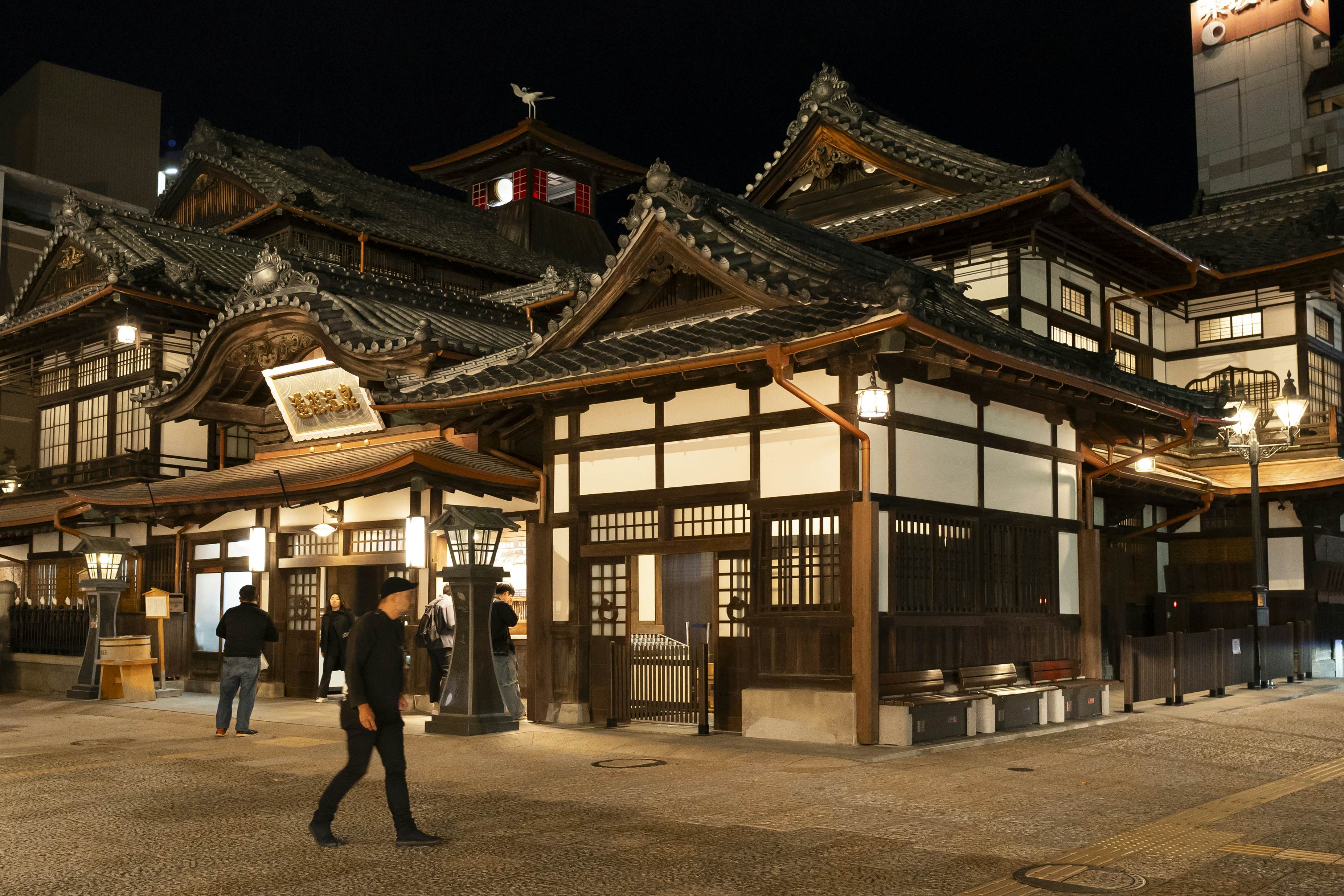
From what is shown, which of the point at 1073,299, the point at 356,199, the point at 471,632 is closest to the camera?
the point at 471,632

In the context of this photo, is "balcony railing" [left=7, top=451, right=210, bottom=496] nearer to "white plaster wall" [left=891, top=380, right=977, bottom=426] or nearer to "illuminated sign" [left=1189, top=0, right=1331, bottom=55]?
"white plaster wall" [left=891, top=380, right=977, bottom=426]

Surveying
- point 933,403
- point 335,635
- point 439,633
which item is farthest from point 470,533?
point 933,403

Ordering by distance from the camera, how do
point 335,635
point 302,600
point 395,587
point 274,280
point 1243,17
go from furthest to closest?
1. point 1243,17
2. point 302,600
3. point 274,280
4. point 335,635
5. point 395,587

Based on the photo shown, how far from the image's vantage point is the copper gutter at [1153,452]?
17938 millimetres

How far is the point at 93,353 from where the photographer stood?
28750mm

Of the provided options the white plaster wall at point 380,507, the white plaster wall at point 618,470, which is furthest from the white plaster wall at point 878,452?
the white plaster wall at point 380,507

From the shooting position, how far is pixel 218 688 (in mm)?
22469

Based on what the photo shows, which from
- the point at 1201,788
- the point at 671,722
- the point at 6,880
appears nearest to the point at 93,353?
the point at 671,722

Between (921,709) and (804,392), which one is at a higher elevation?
(804,392)

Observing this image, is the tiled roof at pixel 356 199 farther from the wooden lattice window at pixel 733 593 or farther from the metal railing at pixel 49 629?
the wooden lattice window at pixel 733 593

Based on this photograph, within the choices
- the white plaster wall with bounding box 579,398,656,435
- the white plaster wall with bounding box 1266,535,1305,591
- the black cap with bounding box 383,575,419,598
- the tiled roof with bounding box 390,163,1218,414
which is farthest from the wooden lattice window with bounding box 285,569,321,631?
the white plaster wall with bounding box 1266,535,1305,591

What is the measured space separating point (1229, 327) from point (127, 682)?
22.9 metres

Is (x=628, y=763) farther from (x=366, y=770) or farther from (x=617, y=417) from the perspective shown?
(x=617, y=417)

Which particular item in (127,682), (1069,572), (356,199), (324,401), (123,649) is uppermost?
(356,199)
